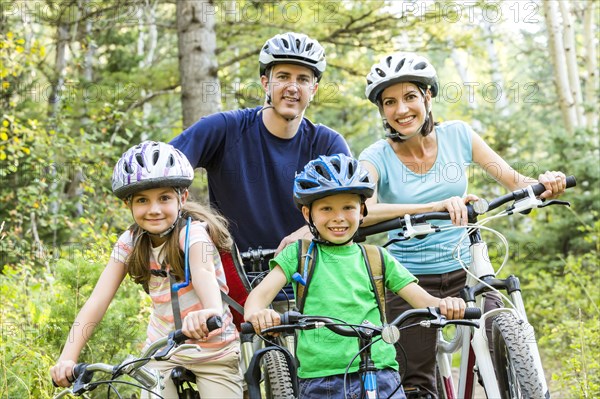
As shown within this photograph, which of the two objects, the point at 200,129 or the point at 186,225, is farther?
the point at 200,129

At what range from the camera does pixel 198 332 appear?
11.1ft

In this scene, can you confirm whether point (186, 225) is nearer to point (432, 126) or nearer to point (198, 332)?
point (198, 332)

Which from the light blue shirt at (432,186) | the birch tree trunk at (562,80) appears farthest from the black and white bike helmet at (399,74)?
the birch tree trunk at (562,80)

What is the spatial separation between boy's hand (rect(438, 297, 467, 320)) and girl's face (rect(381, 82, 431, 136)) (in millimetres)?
1626

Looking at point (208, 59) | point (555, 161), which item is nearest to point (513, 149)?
point (555, 161)

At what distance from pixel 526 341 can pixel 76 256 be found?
12.6ft

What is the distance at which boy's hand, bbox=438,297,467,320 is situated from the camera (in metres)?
3.56

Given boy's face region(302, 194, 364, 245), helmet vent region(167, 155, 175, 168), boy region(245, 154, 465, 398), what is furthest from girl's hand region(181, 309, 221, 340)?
helmet vent region(167, 155, 175, 168)

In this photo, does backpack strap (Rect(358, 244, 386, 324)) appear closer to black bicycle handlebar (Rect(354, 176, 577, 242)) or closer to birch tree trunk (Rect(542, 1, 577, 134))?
black bicycle handlebar (Rect(354, 176, 577, 242))

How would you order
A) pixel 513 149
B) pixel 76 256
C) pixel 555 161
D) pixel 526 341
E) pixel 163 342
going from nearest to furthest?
pixel 163 342 < pixel 526 341 < pixel 76 256 < pixel 555 161 < pixel 513 149

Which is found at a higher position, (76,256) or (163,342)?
(76,256)

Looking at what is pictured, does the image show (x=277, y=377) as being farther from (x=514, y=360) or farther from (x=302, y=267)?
(x=514, y=360)

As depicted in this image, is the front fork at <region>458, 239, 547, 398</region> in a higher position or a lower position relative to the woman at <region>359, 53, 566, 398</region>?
lower

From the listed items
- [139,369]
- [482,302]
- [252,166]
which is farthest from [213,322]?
[252,166]
